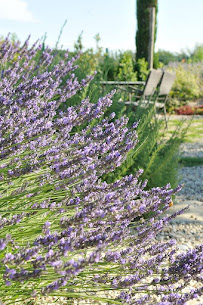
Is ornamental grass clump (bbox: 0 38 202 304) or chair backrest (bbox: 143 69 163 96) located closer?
ornamental grass clump (bbox: 0 38 202 304)

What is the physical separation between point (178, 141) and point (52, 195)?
2.71 metres

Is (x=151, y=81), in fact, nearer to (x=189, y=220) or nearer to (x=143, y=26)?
(x=189, y=220)

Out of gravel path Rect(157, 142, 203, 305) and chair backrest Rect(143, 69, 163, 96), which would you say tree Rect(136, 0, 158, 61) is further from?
gravel path Rect(157, 142, 203, 305)

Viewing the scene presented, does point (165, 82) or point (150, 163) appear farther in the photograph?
point (165, 82)

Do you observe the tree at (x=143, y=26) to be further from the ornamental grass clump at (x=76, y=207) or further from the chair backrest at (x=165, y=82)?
the ornamental grass clump at (x=76, y=207)

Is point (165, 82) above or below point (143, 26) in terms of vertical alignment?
below

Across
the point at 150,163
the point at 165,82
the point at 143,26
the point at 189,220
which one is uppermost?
the point at 143,26

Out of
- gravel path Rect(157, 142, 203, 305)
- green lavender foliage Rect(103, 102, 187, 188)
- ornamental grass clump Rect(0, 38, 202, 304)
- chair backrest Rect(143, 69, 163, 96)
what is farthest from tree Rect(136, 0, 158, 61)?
ornamental grass clump Rect(0, 38, 202, 304)

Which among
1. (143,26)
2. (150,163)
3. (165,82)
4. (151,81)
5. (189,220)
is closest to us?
(150,163)

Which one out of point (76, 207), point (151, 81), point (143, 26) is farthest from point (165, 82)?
point (76, 207)

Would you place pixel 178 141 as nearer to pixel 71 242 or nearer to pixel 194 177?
pixel 194 177

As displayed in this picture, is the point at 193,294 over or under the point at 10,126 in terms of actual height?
under

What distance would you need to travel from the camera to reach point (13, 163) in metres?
1.63

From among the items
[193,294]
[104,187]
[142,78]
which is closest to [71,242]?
[104,187]
